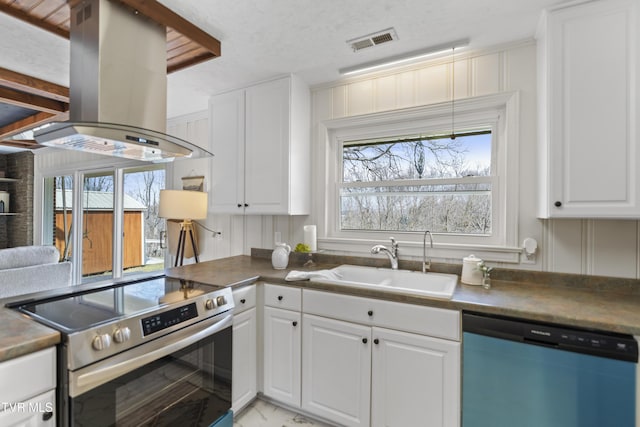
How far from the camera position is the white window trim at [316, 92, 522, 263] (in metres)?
1.93

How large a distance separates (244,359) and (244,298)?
15.4 inches

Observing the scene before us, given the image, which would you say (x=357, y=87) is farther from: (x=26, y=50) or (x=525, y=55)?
(x=26, y=50)

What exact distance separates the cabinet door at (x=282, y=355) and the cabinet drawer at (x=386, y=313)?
0.18m

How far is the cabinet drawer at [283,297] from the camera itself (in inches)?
74.7

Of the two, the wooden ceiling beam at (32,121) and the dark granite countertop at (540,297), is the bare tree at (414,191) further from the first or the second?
the wooden ceiling beam at (32,121)

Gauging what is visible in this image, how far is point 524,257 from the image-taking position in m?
1.87

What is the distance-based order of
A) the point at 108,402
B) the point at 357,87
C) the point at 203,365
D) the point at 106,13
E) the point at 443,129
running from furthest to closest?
the point at 357,87 → the point at 443,129 → the point at 203,365 → the point at 106,13 → the point at 108,402

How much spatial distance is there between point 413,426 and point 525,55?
230cm

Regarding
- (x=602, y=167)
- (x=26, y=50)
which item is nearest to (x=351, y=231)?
(x=602, y=167)

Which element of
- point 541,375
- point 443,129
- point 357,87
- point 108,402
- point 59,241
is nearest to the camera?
point 108,402

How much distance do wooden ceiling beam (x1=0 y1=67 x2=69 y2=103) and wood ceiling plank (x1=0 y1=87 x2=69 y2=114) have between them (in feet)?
1.00

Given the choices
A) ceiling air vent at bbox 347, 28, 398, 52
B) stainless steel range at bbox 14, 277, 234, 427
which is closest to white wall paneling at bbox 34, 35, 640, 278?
ceiling air vent at bbox 347, 28, 398, 52

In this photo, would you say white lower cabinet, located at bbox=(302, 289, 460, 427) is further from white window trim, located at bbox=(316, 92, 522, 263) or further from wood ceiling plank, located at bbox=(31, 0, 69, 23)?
wood ceiling plank, located at bbox=(31, 0, 69, 23)

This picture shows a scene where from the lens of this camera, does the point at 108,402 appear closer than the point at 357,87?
Yes
